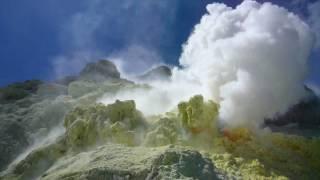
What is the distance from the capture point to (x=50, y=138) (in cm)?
3534

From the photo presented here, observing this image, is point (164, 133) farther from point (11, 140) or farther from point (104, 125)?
point (11, 140)

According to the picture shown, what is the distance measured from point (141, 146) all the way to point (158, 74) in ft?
75.1

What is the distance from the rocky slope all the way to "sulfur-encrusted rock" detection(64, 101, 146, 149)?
52mm

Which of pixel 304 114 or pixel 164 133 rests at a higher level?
pixel 304 114

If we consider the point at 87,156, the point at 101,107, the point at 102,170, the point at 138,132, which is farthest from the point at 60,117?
the point at 102,170

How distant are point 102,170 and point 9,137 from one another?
1431 centimetres

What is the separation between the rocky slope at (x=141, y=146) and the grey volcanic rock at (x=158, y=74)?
12396mm

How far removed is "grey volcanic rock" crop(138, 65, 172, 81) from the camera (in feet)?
168

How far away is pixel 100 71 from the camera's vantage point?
49.3 metres

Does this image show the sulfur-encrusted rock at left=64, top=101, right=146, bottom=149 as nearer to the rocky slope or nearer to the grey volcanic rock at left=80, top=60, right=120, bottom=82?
the rocky slope

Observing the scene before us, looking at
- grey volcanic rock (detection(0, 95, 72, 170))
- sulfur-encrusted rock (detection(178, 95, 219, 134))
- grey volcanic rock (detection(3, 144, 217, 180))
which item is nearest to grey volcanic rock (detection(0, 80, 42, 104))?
grey volcanic rock (detection(0, 95, 72, 170))

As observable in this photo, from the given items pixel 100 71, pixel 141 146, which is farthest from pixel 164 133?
pixel 100 71

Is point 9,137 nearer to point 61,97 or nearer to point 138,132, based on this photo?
point 61,97

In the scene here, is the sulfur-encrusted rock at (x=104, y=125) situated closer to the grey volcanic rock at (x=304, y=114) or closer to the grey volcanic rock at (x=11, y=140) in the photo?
the grey volcanic rock at (x=11, y=140)
